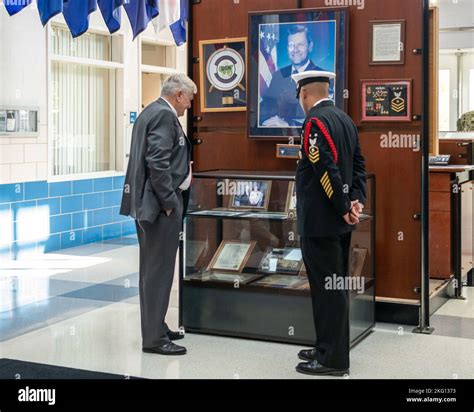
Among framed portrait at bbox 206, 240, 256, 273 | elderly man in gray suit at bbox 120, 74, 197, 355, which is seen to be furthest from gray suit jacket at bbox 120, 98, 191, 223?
framed portrait at bbox 206, 240, 256, 273

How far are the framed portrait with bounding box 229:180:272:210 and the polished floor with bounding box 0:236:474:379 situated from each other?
0.93 metres

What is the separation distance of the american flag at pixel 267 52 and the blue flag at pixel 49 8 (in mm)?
2838

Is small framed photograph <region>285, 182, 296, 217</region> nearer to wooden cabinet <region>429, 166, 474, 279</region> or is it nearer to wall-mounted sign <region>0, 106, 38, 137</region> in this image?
wooden cabinet <region>429, 166, 474, 279</region>

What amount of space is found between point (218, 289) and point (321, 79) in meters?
1.72

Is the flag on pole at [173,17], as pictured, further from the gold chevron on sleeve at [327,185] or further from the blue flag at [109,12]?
the gold chevron on sleeve at [327,185]

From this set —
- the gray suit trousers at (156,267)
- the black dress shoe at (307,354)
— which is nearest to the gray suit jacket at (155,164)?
the gray suit trousers at (156,267)

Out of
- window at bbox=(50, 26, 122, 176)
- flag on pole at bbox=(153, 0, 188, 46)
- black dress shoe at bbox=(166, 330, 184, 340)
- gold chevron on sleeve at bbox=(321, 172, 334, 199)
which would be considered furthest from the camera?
window at bbox=(50, 26, 122, 176)

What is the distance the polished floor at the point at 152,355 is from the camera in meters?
4.80

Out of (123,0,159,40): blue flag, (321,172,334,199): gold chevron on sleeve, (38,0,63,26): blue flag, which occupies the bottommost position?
(321,172,334,199): gold chevron on sleeve

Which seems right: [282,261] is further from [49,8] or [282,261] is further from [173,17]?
[173,17]

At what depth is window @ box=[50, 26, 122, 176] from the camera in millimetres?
10031

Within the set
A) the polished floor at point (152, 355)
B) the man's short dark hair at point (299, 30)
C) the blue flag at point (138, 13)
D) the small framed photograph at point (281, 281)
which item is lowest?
the polished floor at point (152, 355)

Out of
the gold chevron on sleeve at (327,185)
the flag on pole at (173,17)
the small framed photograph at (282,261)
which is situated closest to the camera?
the gold chevron on sleeve at (327,185)
